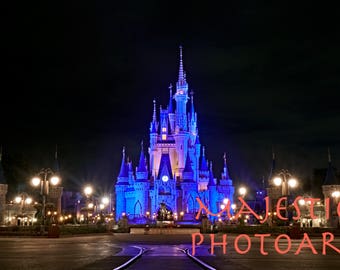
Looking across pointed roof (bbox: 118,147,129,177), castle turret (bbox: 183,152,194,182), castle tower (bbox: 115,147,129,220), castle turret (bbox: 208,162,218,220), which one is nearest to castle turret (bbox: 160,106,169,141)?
pointed roof (bbox: 118,147,129,177)

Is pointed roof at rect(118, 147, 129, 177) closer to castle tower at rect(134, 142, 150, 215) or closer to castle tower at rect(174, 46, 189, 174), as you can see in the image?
castle tower at rect(134, 142, 150, 215)

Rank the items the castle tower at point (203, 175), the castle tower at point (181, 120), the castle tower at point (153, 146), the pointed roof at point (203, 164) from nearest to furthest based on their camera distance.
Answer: the castle tower at point (203, 175) → the castle tower at point (153, 146) → the castle tower at point (181, 120) → the pointed roof at point (203, 164)

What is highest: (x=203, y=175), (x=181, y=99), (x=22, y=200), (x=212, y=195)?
(x=181, y=99)

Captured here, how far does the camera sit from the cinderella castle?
4264 inches

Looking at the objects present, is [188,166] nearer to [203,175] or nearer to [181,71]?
[203,175]

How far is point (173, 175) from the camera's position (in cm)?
→ 11438

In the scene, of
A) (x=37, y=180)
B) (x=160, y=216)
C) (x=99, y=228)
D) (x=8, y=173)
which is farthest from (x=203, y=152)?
(x=37, y=180)

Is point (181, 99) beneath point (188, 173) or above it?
above

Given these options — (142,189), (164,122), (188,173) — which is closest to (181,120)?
(164,122)

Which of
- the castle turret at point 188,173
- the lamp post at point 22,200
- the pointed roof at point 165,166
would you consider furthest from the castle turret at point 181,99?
the lamp post at point 22,200

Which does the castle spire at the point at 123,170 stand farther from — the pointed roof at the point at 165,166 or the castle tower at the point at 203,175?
the castle tower at the point at 203,175

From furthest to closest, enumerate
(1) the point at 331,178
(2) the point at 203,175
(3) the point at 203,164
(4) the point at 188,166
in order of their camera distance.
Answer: (3) the point at 203,164 → (2) the point at 203,175 → (4) the point at 188,166 → (1) the point at 331,178

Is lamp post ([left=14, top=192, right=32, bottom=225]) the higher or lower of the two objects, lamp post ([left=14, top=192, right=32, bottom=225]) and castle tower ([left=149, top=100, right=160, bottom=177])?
the lower

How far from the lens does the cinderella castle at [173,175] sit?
4264 inches
